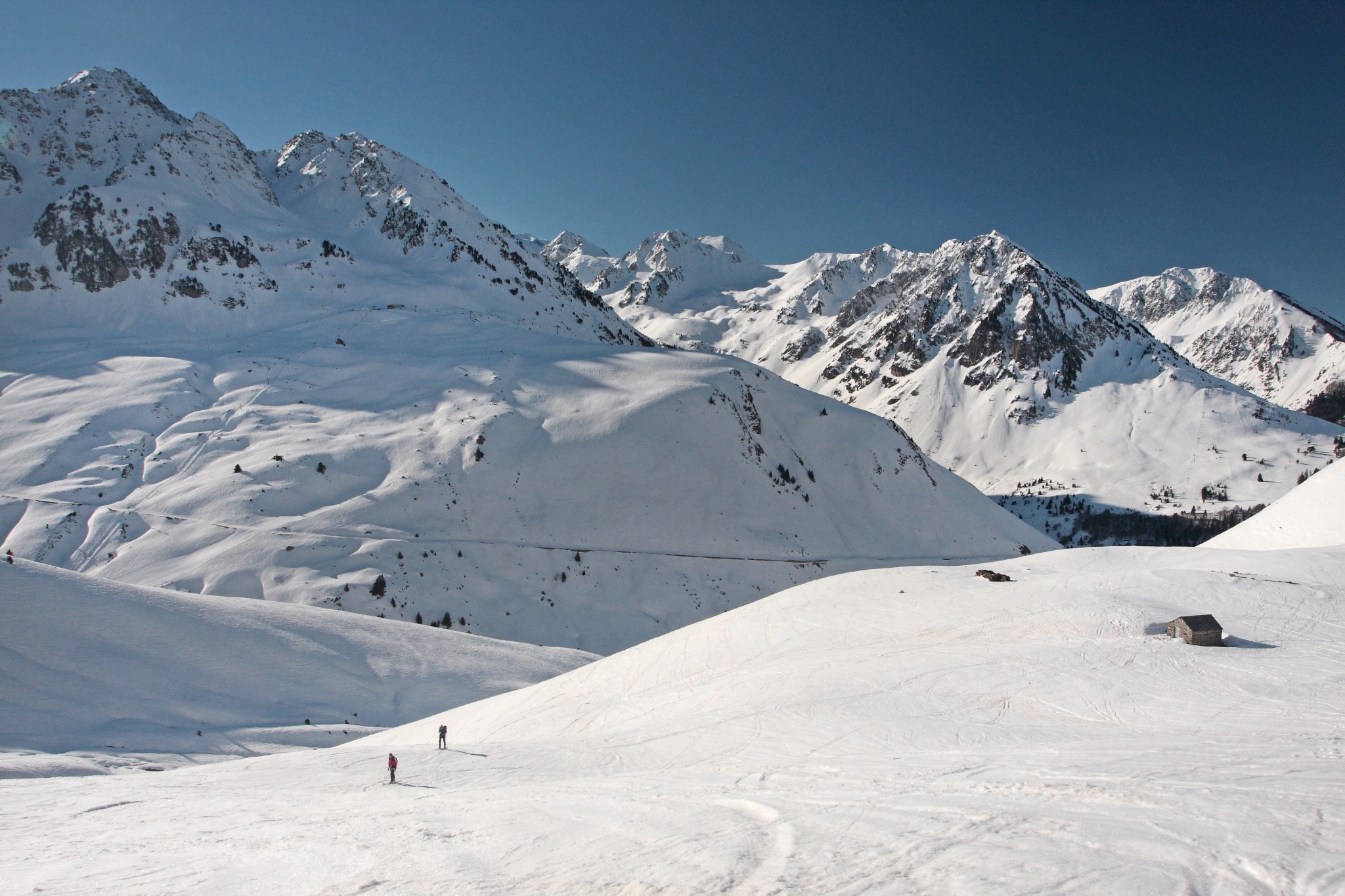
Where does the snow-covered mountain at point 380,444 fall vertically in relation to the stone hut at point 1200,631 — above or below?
above

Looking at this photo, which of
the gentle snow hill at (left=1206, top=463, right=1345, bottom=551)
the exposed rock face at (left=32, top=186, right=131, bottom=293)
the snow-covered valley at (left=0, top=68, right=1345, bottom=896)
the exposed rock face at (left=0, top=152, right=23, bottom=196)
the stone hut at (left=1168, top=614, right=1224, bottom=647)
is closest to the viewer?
the snow-covered valley at (left=0, top=68, right=1345, bottom=896)

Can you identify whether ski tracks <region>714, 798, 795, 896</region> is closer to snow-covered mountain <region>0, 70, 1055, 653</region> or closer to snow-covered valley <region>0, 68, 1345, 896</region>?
snow-covered valley <region>0, 68, 1345, 896</region>

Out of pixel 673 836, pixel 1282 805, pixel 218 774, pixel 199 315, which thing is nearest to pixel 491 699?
pixel 218 774

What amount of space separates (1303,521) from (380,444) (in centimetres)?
6908

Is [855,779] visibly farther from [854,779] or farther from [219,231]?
[219,231]

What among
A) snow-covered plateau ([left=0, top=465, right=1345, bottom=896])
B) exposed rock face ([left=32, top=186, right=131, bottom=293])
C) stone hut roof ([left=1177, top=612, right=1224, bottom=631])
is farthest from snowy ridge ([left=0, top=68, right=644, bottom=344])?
stone hut roof ([left=1177, top=612, right=1224, bottom=631])

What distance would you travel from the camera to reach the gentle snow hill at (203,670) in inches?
1030

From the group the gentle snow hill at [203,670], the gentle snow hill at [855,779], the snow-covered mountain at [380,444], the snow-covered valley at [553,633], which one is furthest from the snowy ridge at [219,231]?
the gentle snow hill at [855,779]

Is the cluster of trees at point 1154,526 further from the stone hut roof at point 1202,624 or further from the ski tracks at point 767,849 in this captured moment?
the ski tracks at point 767,849

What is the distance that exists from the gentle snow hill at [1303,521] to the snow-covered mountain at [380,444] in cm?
3315

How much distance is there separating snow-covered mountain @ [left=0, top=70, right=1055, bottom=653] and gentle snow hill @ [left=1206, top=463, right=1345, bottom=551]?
33.2 metres

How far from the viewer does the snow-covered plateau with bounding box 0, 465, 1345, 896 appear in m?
9.62

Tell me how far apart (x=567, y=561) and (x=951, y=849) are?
4955cm

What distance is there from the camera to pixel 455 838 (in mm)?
12047
